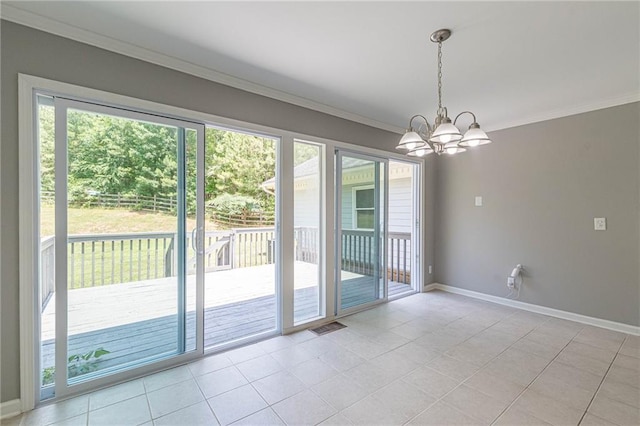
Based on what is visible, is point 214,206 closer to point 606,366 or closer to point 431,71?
point 431,71

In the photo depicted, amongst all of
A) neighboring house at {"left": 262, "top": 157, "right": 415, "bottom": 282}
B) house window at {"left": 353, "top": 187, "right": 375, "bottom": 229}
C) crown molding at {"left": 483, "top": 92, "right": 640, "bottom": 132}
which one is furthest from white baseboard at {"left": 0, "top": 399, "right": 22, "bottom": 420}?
crown molding at {"left": 483, "top": 92, "right": 640, "bottom": 132}

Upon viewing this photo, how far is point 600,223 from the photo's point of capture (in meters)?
3.29

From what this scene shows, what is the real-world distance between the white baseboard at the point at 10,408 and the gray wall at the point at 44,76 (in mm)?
31

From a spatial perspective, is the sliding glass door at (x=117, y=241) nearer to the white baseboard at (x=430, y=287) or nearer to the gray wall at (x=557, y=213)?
the white baseboard at (x=430, y=287)

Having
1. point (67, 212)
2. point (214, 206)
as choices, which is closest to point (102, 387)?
point (67, 212)

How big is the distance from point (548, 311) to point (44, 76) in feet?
18.1

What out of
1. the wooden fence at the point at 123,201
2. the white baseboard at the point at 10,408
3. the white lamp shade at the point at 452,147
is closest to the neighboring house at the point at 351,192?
the wooden fence at the point at 123,201

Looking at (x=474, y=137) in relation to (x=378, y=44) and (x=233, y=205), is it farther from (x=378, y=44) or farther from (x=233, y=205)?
(x=233, y=205)

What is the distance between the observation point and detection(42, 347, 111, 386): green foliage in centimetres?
208

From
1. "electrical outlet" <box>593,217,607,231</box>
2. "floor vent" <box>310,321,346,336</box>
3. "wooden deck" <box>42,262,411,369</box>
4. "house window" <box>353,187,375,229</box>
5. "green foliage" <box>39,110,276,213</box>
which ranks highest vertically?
"green foliage" <box>39,110,276,213</box>

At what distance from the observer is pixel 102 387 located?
2.14 metres

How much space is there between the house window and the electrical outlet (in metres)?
2.52

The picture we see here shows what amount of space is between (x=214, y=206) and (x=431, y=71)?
19.4 feet

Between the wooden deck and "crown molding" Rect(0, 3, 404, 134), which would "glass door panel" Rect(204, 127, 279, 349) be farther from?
"crown molding" Rect(0, 3, 404, 134)
